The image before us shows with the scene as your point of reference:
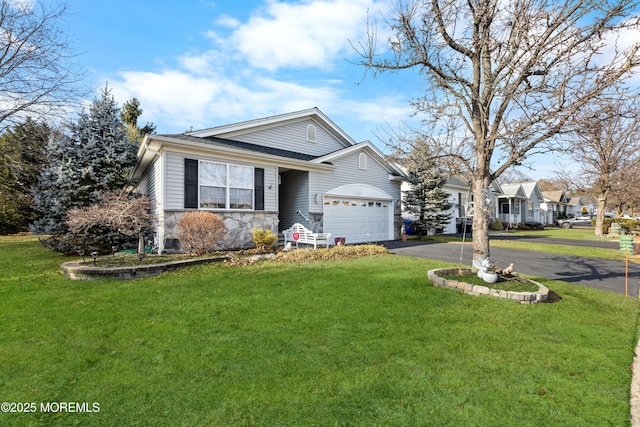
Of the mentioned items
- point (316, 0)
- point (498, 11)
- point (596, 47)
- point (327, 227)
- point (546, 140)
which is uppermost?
point (316, 0)

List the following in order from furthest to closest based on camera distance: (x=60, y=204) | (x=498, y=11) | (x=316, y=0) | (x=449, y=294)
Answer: (x=60, y=204), (x=316, y=0), (x=498, y=11), (x=449, y=294)

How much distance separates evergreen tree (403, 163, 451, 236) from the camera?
61.3 feet

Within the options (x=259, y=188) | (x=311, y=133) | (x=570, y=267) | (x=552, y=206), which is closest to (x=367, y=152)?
(x=311, y=133)

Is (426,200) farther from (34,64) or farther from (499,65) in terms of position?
(34,64)

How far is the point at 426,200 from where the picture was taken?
19.2 m

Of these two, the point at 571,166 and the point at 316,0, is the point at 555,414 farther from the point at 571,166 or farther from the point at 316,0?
the point at 571,166

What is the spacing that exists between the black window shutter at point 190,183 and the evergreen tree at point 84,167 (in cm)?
336

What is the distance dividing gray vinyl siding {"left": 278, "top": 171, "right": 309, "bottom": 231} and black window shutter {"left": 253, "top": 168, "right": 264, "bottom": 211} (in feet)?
7.31

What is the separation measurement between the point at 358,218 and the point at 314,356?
1208 cm

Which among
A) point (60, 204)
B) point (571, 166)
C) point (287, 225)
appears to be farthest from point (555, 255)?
point (60, 204)

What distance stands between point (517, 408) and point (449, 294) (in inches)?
134

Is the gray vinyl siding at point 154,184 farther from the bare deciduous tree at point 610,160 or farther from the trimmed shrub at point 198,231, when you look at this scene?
the bare deciduous tree at point 610,160

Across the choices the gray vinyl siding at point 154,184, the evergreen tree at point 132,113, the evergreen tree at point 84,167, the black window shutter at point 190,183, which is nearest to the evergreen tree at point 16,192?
the evergreen tree at point 84,167

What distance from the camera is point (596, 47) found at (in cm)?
537
